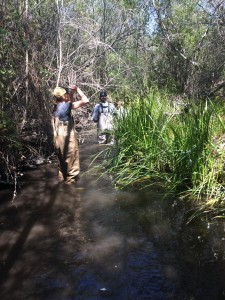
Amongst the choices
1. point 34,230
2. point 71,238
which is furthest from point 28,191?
point 71,238

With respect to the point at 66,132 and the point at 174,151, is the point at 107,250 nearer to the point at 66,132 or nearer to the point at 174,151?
the point at 174,151

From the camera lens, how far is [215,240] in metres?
4.10

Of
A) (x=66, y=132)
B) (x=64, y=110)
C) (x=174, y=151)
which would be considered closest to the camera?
(x=174, y=151)

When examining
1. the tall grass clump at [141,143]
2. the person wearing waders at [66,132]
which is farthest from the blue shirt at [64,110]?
the tall grass clump at [141,143]

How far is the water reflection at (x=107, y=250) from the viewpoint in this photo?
Result: 333 centimetres

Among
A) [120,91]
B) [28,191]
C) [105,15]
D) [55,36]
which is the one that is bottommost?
[28,191]

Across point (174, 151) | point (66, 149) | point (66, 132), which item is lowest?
point (66, 149)

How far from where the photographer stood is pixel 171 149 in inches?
231

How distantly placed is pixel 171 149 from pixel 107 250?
2.37 m

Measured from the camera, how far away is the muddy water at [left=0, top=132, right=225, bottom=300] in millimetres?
3332

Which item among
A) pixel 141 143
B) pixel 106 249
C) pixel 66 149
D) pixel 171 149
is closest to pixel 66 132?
pixel 66 149

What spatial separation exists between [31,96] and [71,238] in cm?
405

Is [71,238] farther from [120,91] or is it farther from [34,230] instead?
[120,91]

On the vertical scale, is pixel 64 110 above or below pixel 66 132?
above
